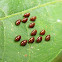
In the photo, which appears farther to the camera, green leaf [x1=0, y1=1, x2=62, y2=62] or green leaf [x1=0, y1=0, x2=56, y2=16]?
green leaf [x1=0, y1=0, x2=56, y2=16]

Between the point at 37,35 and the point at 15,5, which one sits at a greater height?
the point at 15,5

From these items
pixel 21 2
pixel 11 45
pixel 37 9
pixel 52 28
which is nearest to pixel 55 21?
pixel 52 28

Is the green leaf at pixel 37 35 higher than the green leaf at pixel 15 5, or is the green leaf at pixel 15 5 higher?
the green leaf at pixel 15 5

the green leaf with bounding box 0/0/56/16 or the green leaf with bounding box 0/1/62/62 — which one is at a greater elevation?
the green leaf with bounding box 0/0/56/16

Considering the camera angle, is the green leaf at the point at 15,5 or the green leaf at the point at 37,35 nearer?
the green leaf at the point at 37,35
